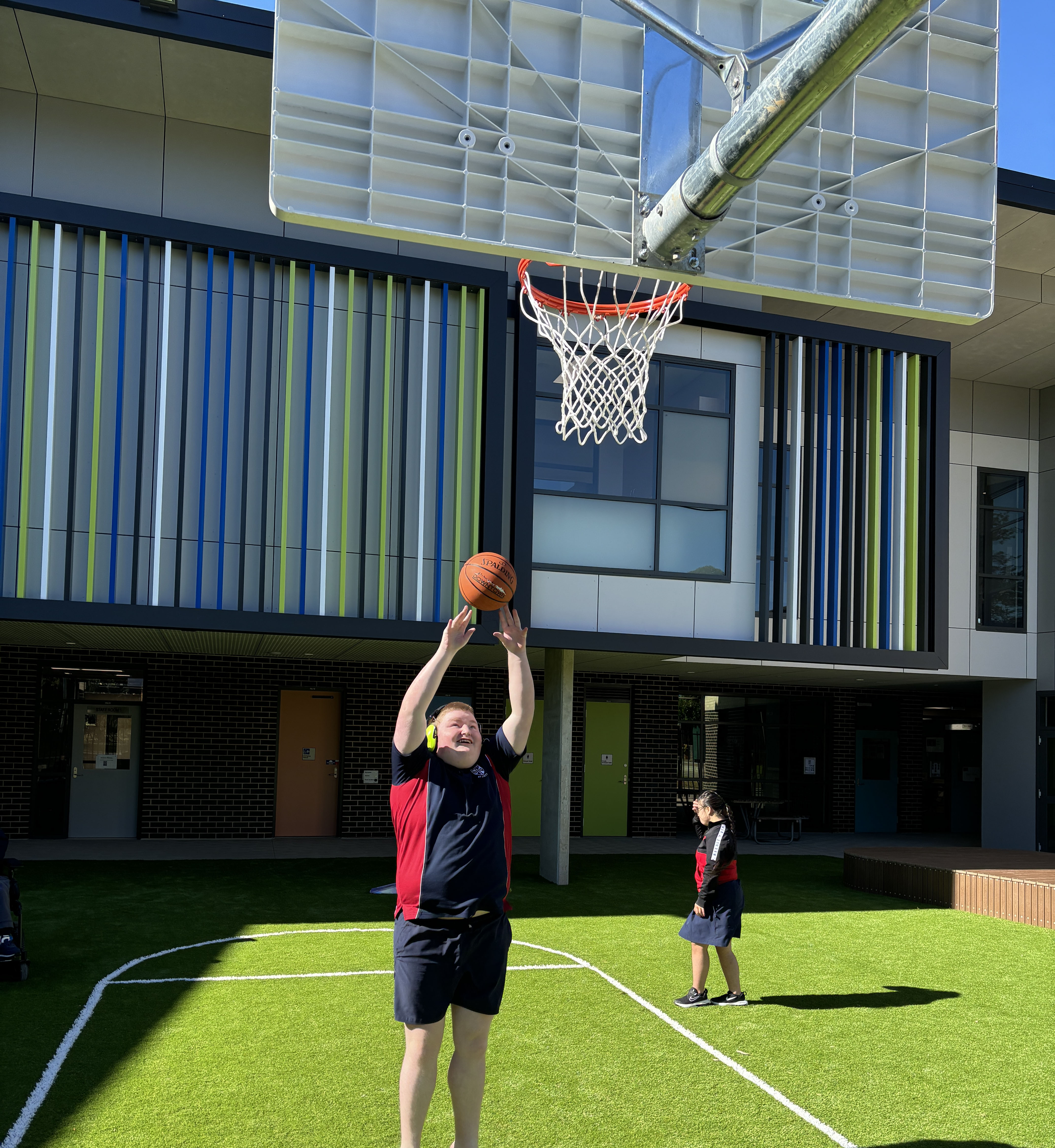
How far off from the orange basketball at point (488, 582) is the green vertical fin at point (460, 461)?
786 centimetres

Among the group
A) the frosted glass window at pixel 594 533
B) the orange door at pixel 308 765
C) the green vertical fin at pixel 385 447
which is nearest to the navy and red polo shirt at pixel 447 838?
the green vertical fin at pixel 385 447

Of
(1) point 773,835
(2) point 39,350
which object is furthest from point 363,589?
(1) point 773,835

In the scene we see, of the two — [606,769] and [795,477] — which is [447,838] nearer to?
[795,477]

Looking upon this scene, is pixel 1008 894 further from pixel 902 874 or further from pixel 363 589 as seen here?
pixel 363 589

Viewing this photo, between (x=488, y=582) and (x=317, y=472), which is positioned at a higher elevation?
(x=317, y=472)

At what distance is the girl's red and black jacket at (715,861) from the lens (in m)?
7.48

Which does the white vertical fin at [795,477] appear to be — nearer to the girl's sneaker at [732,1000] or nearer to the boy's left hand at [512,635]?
the girl's sneaker at [732,1000]

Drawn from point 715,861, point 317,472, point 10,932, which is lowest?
point 10,932

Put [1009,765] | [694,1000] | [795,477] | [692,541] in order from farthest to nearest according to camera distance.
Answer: [1009,765] < [795,477] < [692,541] < [694,1000]

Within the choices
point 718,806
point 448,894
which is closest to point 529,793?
point 718,806

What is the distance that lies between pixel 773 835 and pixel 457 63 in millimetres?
18542

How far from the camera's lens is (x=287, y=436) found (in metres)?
12.5

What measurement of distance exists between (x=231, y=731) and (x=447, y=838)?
14205 mm

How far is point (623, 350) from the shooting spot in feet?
46.2
